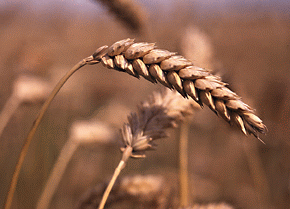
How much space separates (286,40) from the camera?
1746mm

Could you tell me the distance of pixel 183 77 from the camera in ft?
1.38

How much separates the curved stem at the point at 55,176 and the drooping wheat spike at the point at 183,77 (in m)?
0.51

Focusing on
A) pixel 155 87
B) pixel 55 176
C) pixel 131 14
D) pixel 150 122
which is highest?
pixel 155 87

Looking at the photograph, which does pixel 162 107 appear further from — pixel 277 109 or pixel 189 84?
pixel 277 109

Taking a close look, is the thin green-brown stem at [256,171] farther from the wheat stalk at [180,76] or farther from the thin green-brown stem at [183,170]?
the wheat stalk at [180,76]

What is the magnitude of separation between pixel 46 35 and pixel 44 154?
1477 millimetres

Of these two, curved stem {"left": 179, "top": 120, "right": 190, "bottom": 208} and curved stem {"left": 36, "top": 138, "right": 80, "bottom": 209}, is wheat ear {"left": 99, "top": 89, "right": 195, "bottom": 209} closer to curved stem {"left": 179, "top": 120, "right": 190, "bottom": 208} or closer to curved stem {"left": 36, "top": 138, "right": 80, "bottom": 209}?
curved stem {"left": 179, "top": 120, "right": 190, "bottom": 208}

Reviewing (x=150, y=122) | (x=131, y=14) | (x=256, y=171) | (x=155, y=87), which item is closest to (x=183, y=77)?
(x=150, y=122)

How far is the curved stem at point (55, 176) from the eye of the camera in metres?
0.76

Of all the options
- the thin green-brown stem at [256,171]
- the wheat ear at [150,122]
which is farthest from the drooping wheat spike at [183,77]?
the thin green-brown stem at [256,171]

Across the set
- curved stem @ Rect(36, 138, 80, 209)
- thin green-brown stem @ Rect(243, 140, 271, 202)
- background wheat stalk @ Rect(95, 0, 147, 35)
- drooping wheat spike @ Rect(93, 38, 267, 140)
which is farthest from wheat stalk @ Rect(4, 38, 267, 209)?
thin green-brown stem @ Rect(243, 140, 271, 202)

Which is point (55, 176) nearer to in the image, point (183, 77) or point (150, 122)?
point (150, 122)

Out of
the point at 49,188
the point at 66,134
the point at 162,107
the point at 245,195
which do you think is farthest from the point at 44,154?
the point at 245,195

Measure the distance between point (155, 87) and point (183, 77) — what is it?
1.85 meters
